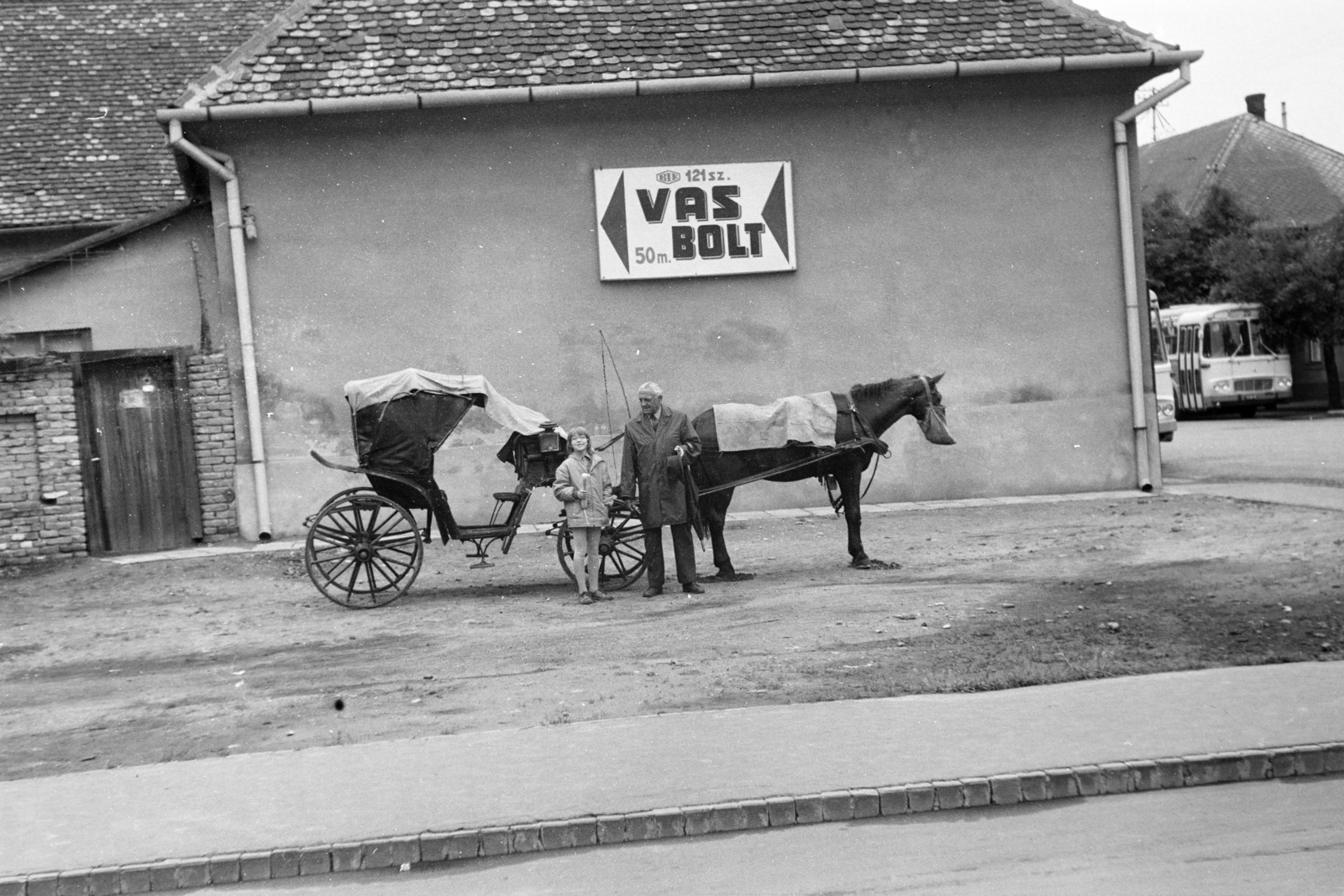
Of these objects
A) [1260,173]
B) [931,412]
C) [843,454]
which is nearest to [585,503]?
[843,454]

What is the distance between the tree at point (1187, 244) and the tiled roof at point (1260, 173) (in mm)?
1083

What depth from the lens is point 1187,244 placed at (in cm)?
4450

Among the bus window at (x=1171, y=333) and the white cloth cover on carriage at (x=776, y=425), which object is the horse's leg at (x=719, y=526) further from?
the bus window at (x=1171, y=333)

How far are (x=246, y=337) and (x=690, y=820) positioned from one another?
1269 cm

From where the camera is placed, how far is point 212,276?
18.4 meters

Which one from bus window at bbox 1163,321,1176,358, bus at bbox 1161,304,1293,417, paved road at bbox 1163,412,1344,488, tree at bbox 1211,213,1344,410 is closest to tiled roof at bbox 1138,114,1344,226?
bus window at bbox 1163,321,1176,358

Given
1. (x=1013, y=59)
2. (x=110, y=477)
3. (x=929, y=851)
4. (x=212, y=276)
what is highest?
(x=1013, y=59)

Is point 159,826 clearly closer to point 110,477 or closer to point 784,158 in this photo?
point 110,477

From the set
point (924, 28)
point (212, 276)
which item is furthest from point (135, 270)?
point (924, 28)

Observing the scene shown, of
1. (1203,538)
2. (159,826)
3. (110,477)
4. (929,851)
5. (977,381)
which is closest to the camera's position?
(929,851)

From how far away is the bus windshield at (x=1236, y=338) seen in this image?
1506 inches

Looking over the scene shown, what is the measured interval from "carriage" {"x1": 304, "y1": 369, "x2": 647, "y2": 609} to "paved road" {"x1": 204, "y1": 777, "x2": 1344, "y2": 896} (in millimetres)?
6728

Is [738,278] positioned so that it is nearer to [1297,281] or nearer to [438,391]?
[438,391]

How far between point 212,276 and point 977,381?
9.76 metres
